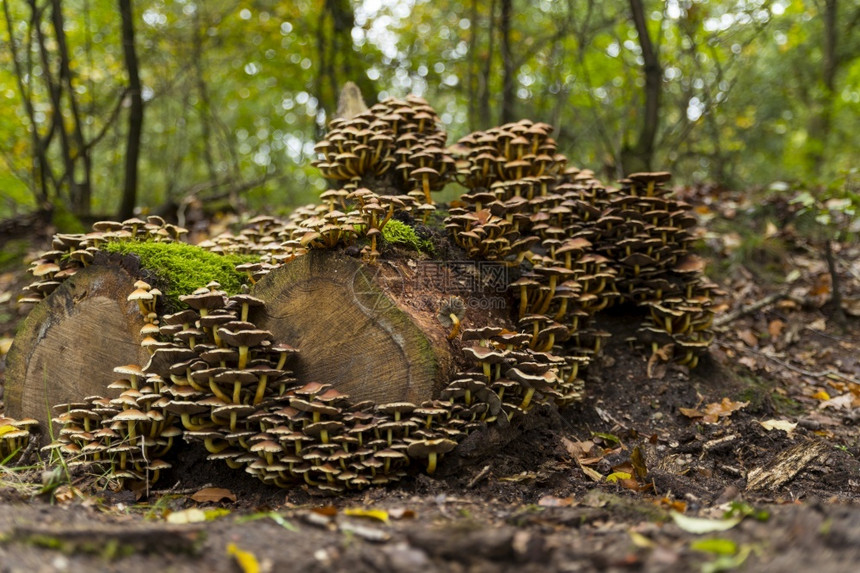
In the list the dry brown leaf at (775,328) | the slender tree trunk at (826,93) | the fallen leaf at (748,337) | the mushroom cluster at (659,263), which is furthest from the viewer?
the slender tree trunk at (826,93)

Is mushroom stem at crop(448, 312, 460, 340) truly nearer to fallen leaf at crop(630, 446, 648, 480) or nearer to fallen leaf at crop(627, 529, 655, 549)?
fallen leaf at crop(630, 446, 648, 480)

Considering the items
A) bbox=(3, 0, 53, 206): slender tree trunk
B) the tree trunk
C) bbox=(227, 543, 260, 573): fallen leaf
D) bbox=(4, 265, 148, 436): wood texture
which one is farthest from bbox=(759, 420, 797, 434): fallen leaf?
bbox=(3, 0, 53, 206): slender tree trunk

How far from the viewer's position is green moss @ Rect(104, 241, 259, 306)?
5203 mm

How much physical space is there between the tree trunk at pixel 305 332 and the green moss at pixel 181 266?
134 millimetres

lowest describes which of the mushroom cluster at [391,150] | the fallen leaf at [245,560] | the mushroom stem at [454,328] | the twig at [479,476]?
the twig at [479,476]

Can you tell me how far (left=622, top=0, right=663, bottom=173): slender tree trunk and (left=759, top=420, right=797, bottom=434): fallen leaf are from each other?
5.02m

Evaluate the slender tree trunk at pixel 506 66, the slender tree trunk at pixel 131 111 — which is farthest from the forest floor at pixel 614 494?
the slender tree trunk at pixel 506 66

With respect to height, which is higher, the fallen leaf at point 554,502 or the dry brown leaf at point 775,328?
the dry brown leaf at point 775,328

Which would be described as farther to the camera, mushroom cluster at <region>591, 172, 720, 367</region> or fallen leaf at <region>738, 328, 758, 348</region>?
fallen leaf at <region>738, 328, 758, 348</region>

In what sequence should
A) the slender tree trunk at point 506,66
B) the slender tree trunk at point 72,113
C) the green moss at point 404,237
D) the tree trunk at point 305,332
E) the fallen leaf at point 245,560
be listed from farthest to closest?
the slender tree trunk at point 506,66 → the slender tree trunk at point 72,113 → the green moss at point 404,237 → the tree trunk at point 305,332 → the fallen leaf at point 245,560

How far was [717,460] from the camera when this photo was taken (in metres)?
5.23

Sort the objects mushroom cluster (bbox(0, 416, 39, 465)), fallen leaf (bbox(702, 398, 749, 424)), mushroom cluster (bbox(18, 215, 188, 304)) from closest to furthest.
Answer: mushroom cluster (bbox(0, 416, 39, 465)) → mushroom cluster (bbox(18, 215, 188, 304)) → fallen leaf (bbox(702, 398, 749, 424))

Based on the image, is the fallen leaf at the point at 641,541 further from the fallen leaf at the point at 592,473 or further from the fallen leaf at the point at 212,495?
the fallen leaf at the point at 212,495

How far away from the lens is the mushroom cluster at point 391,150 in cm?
617
